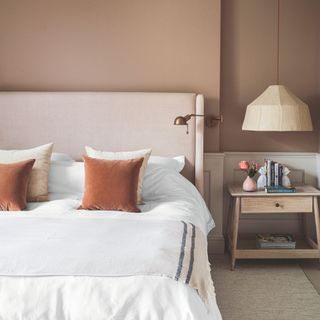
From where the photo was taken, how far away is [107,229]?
2348 mm

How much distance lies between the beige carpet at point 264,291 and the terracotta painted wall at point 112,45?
1297 millimetres

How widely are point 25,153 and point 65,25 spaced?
1177 mm

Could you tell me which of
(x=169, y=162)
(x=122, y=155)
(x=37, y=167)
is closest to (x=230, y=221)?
(x=169, y=162)

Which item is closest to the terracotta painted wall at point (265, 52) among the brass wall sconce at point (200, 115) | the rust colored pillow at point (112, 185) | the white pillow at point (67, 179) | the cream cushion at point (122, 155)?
the brass wall sconce at point (200, 115)

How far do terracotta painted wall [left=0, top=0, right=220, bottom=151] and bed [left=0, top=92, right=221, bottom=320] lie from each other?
0.18 meters

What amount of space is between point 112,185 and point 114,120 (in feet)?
2.89

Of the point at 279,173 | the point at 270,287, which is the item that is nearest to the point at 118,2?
the point at 279,173

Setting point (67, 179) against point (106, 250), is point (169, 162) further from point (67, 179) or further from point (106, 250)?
point (106, 250)

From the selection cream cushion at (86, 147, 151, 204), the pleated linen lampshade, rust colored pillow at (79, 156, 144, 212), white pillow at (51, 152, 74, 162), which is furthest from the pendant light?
white pillow at (51, 152, 74, 162)

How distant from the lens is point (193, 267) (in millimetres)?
1922

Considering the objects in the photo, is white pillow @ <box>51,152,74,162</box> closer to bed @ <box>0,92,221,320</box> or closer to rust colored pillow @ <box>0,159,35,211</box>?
bed @ <box>0,92,221,320</box>

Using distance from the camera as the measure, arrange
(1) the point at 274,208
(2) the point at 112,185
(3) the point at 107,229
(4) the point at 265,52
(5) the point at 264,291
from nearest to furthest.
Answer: (3) the point at 107,229 → (2) the point at 112,185 → (5) the point at 264,291 → (1) the point at 274,208 → (4) the point at 265,52

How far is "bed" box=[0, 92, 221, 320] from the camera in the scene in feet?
5.65

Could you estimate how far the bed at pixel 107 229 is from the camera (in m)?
1.72
